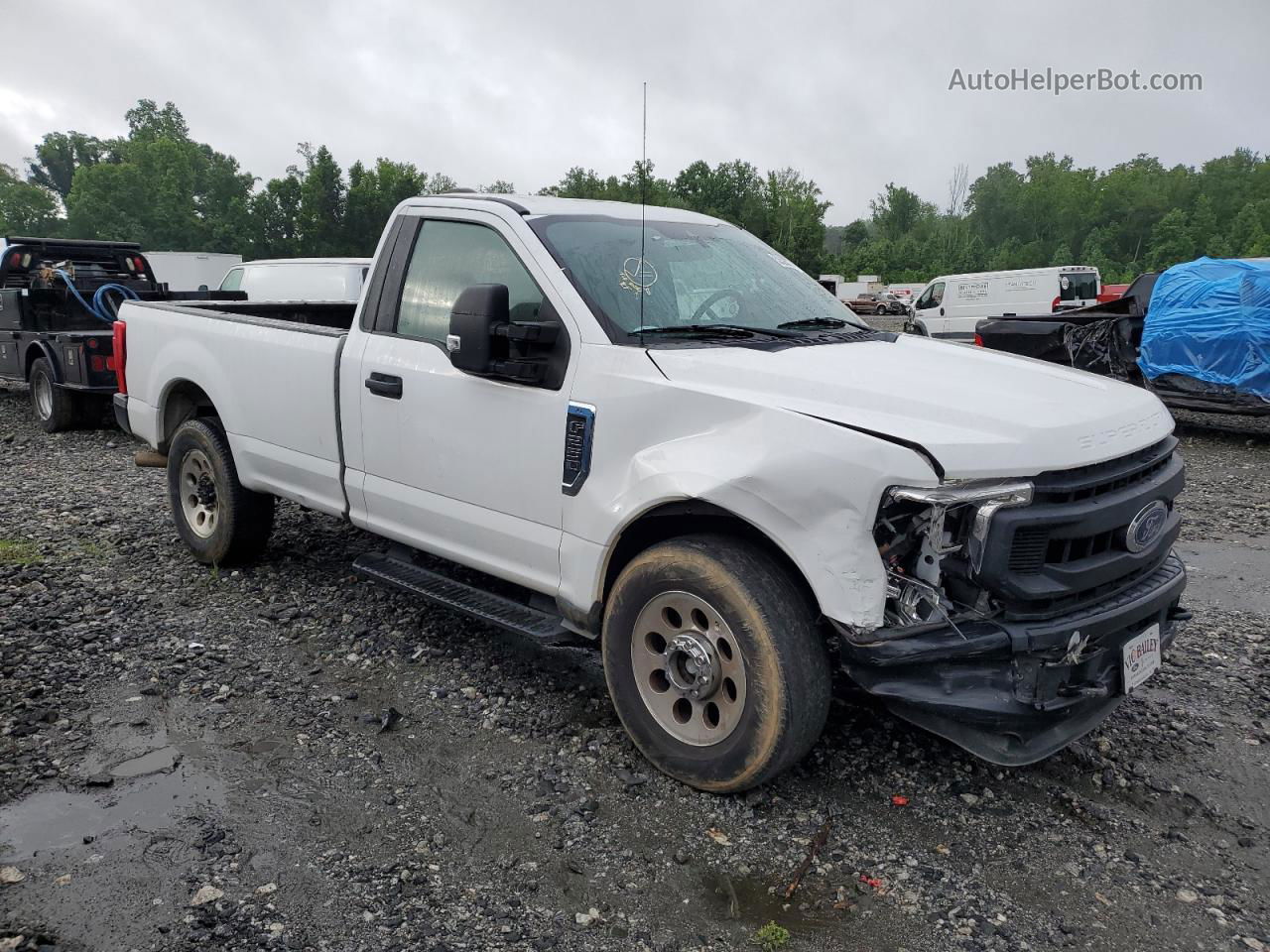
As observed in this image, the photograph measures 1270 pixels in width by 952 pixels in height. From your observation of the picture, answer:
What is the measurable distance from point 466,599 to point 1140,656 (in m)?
2.58

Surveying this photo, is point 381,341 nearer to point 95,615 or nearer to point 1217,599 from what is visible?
point 95,615

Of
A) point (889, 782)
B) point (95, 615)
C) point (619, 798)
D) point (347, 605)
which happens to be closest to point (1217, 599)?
point (889, 782)

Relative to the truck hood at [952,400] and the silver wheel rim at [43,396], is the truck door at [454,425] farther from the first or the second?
the silver wheel rim at [43,396]

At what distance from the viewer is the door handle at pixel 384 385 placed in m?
4.12

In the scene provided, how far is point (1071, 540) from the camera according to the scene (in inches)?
114

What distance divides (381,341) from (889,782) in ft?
9.36

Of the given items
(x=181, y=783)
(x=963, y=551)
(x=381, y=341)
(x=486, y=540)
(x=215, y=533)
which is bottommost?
(x=181, y=783)

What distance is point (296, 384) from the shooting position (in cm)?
467

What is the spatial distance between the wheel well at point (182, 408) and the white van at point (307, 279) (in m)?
5.87

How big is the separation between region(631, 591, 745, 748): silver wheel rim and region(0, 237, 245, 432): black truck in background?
28.9 ft

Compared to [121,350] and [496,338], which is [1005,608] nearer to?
[496,338]

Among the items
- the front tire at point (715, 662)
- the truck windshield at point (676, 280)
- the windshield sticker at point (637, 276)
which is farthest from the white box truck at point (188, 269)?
the front tire at point (715, 662)

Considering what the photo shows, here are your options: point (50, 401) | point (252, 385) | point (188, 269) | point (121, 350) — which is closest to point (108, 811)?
point (252, 385)

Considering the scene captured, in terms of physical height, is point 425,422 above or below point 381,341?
below
